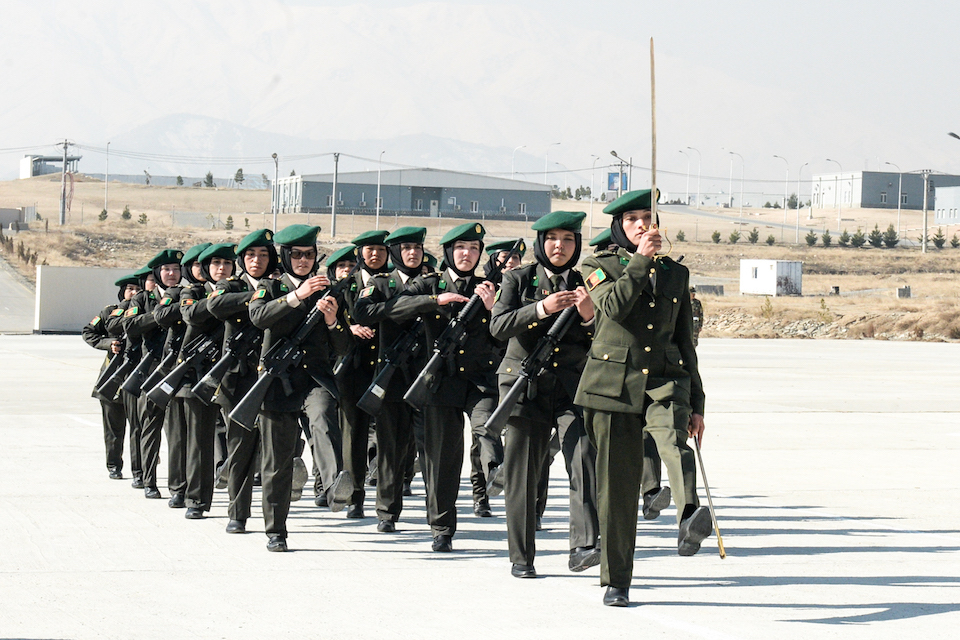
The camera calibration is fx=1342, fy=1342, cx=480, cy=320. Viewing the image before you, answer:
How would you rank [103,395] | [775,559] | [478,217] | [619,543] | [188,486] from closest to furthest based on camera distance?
[619,543]
[775,559]
[188,486]
[103,395]
[478,217]

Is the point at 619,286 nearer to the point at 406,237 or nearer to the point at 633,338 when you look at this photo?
the point at 633,338

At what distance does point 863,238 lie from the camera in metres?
111

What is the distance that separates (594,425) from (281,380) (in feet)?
8.25

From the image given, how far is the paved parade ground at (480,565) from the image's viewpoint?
6.33 m

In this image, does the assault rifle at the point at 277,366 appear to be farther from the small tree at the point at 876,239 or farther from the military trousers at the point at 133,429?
the small tree at the point at 876,239

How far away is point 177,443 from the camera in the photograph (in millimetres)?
10375

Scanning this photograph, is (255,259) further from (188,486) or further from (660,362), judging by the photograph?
(660,362)

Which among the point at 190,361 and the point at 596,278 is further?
the point at 190,361

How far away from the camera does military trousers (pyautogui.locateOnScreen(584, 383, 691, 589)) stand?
22.0ft

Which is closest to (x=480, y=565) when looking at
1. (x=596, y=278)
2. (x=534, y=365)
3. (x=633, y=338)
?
(x=534, y=365)

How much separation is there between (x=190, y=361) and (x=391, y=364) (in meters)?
1.57

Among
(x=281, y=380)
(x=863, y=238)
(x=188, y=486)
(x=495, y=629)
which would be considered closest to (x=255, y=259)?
(x=281, y=380)

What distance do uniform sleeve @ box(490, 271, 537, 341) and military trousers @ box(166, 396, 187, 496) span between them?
353cm

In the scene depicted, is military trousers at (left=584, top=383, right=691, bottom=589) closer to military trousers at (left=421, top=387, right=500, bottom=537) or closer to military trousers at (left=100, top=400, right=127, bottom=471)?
military trousers at (left=421, top=387, right=500, bottom=537)
